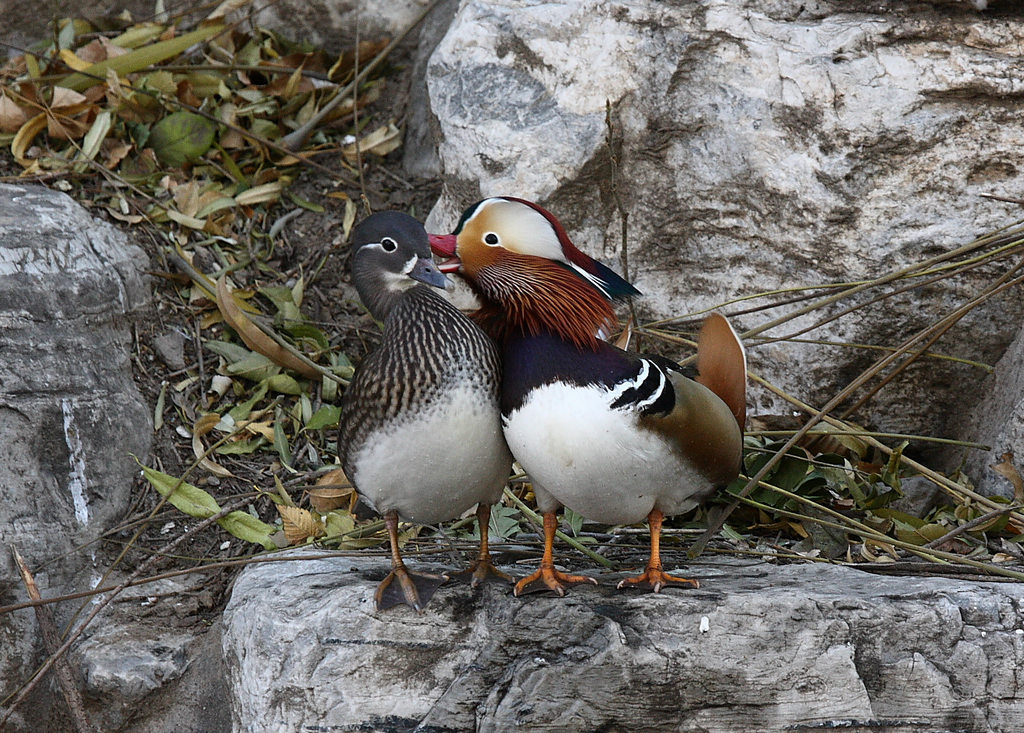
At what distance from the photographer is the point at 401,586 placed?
252cm

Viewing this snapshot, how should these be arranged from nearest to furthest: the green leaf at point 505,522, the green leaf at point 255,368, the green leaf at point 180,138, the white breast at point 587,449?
the white breast at point 587,449, the green leaf at point 505,522, the green leaf at point 255,368, the green leaf at point 180,138

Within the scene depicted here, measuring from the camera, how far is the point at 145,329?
3.60m

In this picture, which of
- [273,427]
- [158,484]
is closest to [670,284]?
[273,427]

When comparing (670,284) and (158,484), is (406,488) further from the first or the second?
(670,284)

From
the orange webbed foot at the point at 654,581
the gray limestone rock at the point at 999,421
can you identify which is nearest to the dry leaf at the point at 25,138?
the orange webbed foot at the point at 654,581

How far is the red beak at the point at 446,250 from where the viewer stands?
2.49 m

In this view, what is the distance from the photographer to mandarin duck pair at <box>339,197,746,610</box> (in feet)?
7.74

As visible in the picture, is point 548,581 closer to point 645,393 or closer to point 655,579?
point 655,579

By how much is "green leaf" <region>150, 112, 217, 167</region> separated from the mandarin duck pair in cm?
179

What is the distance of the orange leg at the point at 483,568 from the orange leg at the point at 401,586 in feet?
0.25

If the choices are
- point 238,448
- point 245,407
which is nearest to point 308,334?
point 245,407

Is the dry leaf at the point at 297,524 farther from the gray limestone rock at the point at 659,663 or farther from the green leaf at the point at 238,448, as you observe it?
the gray limestone rock at the point at 659,663

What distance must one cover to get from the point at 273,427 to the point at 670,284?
4.40 ft

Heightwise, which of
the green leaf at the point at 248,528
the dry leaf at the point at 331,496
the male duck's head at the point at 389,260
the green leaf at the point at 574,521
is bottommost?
the green leaf at the point at 248,528
